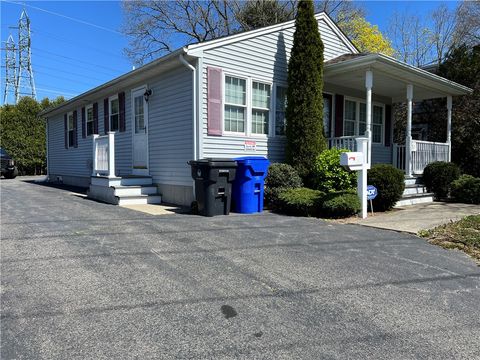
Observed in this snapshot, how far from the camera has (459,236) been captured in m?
6.10

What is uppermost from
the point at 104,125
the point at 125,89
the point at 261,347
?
the point at 125,89

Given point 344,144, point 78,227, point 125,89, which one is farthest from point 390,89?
point 78,227

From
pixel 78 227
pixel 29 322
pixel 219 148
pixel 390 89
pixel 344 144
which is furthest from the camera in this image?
pixel 390 89

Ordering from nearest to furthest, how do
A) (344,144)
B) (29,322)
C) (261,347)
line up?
1. (261,347)
2. (29,322)
3. (344,144)

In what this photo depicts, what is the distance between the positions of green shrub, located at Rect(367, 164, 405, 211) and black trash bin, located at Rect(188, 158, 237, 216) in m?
3.24

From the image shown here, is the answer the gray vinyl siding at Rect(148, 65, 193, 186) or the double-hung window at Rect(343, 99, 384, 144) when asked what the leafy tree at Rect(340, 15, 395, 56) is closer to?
the double-hung window at Rect(343, 99, 384, 144)

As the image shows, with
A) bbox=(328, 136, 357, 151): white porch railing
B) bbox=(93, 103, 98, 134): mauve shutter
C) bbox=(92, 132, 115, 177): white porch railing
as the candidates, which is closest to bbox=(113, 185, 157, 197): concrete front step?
bbox=(92, 132, 115, 177): white porch railing

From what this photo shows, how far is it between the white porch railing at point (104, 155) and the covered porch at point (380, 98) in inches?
250

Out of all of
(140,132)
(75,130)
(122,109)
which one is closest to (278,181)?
(140,132)

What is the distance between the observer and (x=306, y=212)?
8422mm

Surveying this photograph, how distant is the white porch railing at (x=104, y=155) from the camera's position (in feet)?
34.3

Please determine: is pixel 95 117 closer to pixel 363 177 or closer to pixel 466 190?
pixel 363 177

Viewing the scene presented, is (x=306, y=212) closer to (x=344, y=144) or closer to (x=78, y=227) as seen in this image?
(x=344, y=144)

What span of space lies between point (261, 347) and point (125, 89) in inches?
443
